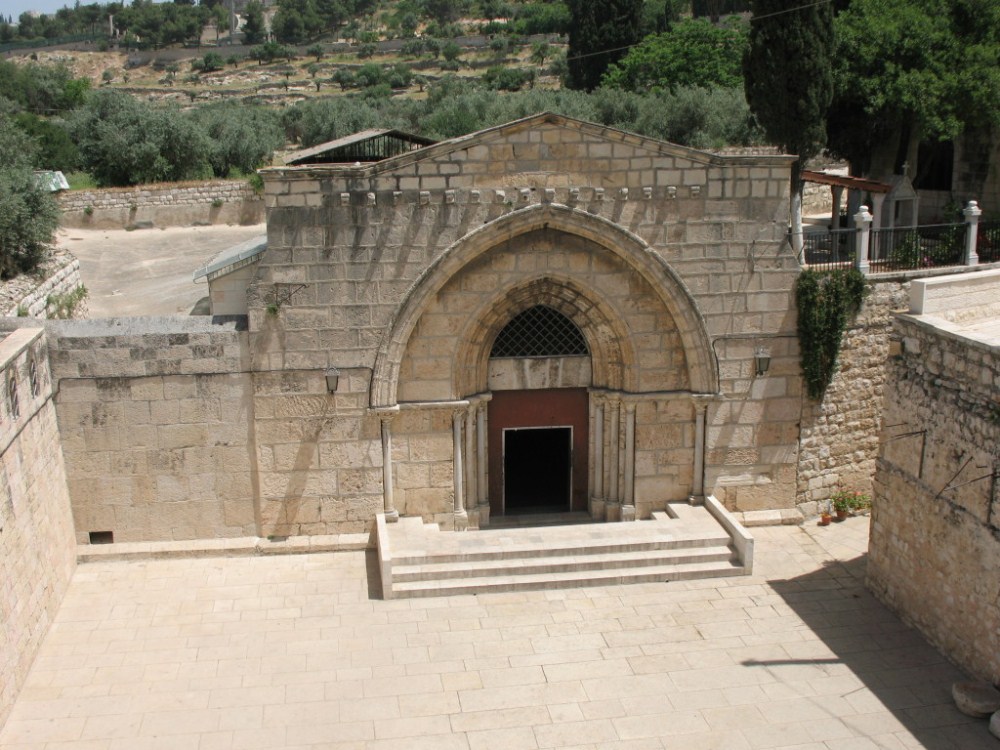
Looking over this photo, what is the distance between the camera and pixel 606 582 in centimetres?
1234

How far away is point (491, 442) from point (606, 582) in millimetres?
2804

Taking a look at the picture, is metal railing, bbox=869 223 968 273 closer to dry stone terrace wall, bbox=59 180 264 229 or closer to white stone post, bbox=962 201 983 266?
white stone post, bbox=962 201 983 266

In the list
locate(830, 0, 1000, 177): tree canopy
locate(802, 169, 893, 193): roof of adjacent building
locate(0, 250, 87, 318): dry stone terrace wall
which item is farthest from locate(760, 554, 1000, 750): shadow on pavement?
locate(0, 250, 87, 318): dry stone terrace wall

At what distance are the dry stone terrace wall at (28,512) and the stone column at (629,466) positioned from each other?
7.61 metres

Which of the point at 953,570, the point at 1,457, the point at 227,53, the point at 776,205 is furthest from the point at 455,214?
the point at 227,53

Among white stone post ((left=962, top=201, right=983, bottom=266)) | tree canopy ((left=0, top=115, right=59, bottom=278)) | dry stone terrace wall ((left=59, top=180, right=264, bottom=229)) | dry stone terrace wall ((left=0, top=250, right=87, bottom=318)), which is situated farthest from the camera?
dry stone terrace wall ((left=59, top=180, right=264, bottom=229))

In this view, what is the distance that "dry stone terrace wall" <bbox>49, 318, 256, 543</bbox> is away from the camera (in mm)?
12312

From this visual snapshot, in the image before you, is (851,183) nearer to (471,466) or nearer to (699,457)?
(699,457)

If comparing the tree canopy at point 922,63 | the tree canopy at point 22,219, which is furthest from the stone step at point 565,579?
the tree canopy at point 922,63

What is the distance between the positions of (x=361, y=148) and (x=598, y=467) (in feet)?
27.1

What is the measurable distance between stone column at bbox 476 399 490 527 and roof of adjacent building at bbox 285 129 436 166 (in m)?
5.95

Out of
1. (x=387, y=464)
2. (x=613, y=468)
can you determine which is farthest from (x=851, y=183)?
(x=387, y=464)

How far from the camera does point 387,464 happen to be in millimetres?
13062

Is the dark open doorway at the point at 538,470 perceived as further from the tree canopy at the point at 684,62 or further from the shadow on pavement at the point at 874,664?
the tree canopy at the point at 684,62
